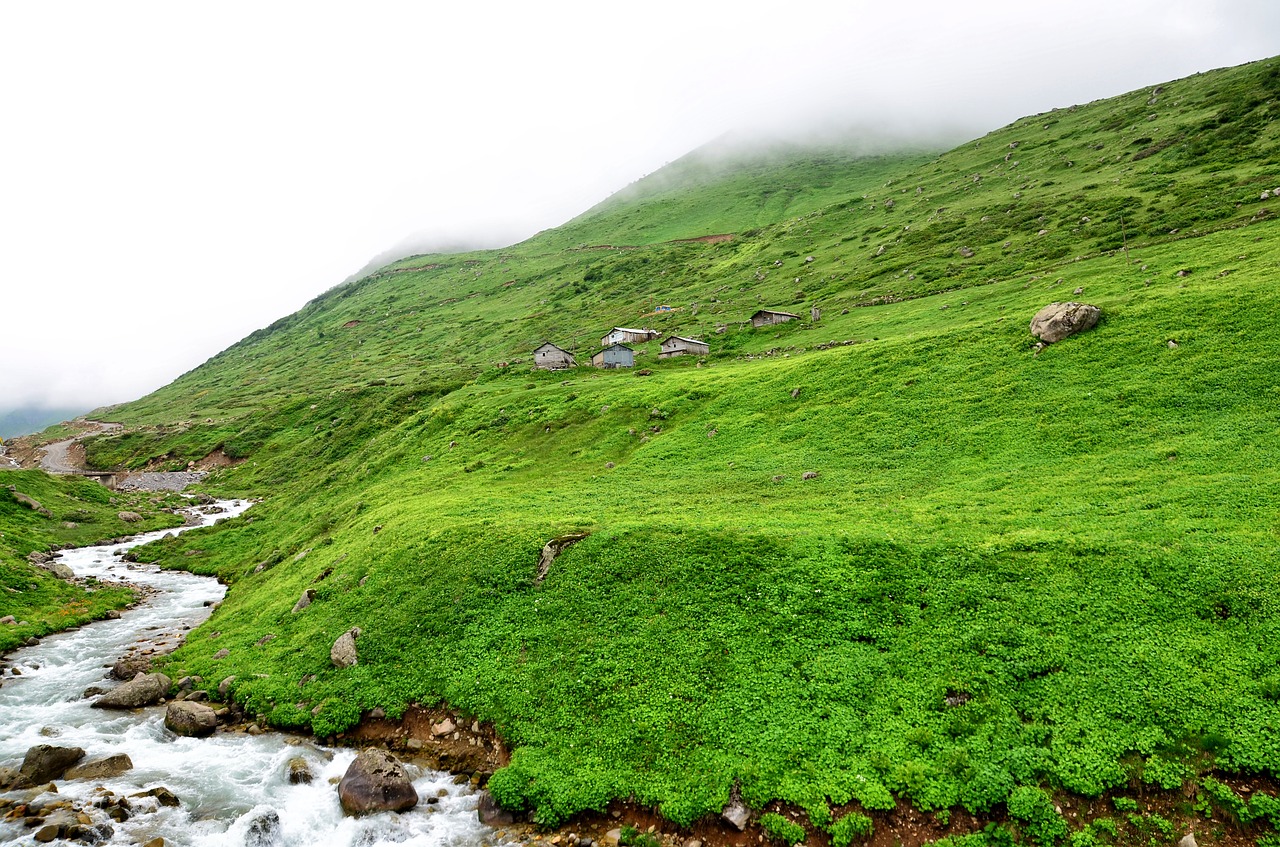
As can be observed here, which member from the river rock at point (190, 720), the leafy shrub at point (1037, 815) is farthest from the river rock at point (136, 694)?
the leafy shrub at point (1037, 815)

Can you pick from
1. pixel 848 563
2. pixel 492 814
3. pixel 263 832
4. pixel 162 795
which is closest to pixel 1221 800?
pixel 848 563

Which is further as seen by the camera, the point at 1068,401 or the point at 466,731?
the point at 1068,401

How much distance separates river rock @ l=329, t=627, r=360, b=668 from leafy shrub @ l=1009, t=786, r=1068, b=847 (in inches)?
1038

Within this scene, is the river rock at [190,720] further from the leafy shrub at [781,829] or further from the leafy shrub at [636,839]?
the leafy shrub at [781,829]

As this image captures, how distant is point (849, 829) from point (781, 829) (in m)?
1.89

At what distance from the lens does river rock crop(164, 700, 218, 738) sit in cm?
2423

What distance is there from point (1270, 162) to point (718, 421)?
9661 centimetres

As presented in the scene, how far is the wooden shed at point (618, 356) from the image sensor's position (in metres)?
91.8

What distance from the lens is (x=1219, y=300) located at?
131 ft

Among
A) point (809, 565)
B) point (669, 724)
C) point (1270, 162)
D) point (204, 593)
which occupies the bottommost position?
point (669, 724)

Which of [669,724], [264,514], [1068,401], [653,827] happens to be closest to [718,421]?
[1068,401]

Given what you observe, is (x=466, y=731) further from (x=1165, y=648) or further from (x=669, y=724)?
(x=1165, y=648)

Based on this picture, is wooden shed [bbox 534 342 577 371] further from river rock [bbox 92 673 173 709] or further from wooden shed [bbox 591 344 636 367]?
river rock [bbox 92 673 173 709]

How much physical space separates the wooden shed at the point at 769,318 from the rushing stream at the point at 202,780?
83.1 m
